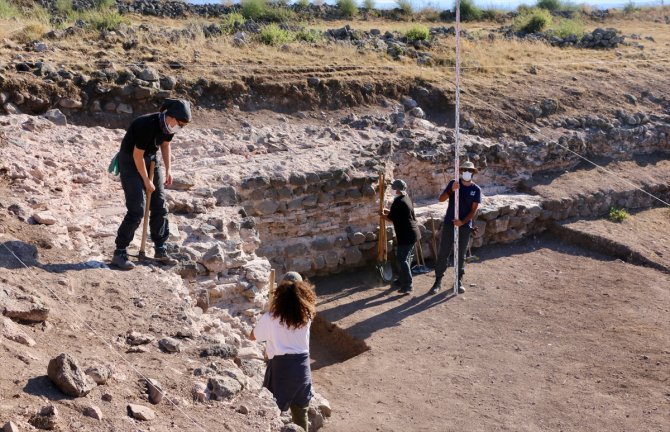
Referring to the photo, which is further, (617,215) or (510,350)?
(617,215)

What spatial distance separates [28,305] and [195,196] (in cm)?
399

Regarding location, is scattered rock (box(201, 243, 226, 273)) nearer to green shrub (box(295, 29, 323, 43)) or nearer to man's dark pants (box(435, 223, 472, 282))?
man's dark pants (box(435, 223, 472, 282))

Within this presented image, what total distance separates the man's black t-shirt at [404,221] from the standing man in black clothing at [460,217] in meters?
0.48

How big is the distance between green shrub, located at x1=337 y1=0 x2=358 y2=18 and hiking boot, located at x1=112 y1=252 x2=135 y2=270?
1953 cm

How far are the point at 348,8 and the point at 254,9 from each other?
4.76m

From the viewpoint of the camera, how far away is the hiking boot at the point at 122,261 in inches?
314

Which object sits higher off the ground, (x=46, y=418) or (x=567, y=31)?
(x=567, y=31)

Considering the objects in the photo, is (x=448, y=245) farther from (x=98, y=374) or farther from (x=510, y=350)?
(x=98, y=374)

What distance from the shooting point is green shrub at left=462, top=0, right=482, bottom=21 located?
27875mm

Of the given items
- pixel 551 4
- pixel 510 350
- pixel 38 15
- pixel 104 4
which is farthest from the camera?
pixel 551 4

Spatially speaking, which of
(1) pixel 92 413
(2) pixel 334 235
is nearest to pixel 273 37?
(2) pixel 334 235

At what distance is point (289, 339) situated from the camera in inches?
242

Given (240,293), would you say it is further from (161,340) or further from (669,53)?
(669,53)

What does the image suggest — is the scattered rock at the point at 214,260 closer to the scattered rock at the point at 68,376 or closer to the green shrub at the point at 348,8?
the scattered rock at the point at 68,376
